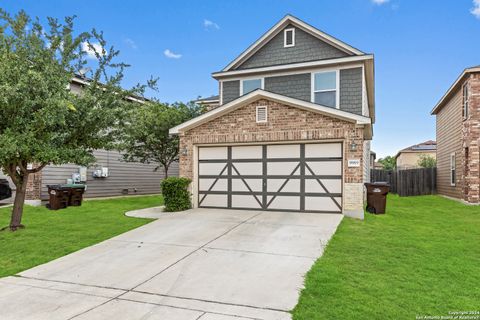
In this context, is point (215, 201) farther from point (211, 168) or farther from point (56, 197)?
point (56, 197)

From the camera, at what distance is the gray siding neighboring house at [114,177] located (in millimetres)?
14664

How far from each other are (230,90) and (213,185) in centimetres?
565

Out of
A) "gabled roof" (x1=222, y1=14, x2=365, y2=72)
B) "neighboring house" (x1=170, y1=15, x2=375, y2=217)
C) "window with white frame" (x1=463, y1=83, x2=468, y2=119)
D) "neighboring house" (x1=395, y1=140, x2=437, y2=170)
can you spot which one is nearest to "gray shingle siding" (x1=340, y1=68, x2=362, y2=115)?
"neighboring house" (x1=170, y1=15, x2=375, y2=217)

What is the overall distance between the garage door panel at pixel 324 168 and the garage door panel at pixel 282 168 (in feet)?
1.27

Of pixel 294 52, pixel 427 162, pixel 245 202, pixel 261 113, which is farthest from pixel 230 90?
pixel 427 162

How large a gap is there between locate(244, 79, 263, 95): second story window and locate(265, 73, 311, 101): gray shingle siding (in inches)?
13.0

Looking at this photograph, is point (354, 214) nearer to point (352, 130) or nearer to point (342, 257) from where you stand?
point (352, 130)

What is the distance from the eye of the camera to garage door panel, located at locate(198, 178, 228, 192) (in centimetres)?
1150

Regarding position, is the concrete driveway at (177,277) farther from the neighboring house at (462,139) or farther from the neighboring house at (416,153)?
the neighboring house at (416,153)

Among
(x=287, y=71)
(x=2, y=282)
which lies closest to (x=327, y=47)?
(x=287, y=71)

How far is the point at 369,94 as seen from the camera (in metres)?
17.1

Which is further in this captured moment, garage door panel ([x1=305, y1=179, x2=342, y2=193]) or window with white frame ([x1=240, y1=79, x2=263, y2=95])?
window with white frame ([x1=240, y1=79, x2=263, y2=95])

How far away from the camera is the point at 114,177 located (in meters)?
17.7

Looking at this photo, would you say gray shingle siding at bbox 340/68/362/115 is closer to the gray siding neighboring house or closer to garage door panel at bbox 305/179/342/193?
garage door panel at bbox 305/179/342/193
